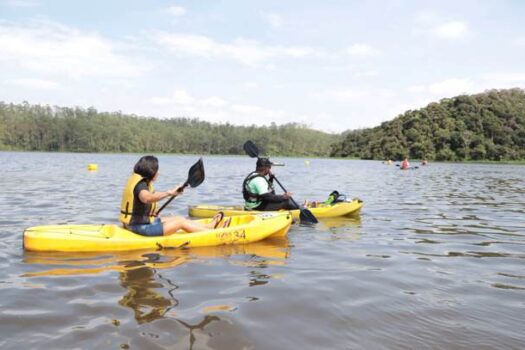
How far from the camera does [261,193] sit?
919cm

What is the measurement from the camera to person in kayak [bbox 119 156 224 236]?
610cm

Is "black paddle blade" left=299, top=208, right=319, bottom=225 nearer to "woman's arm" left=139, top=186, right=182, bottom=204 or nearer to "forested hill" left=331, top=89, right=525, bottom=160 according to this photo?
"woman's arm" left=139, top=186, right=182, bottom=204

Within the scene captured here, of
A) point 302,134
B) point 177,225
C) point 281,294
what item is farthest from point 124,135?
point 281,294

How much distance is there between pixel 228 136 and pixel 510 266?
407 feet

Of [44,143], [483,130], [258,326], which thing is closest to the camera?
[258,326]

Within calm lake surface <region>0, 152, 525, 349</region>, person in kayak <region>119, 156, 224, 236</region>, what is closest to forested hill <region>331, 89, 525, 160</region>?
calm lake surface <region>0, 152, 525, 349</region>

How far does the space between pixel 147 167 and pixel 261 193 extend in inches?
137

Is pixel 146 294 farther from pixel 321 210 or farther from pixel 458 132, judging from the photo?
pixel 458 132

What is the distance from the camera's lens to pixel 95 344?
3.42 m

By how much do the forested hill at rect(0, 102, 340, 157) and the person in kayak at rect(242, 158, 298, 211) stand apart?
106 metres

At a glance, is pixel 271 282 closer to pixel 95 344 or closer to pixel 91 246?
pixel 95 344

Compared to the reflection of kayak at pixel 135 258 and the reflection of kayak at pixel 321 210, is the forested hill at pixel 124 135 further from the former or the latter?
the reflection of kayak at pixel 135 258

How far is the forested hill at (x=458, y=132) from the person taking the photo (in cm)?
7331

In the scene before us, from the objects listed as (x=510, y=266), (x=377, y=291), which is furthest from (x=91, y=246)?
(x=510, y=266)
